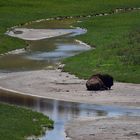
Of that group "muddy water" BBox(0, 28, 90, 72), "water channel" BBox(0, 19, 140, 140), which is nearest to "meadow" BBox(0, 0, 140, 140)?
"water channel" BBox(0, 19, 140, 140)

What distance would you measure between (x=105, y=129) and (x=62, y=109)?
5.40 m

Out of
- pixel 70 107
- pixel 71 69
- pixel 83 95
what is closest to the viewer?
pixel 70 107

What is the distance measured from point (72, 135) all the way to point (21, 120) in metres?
3.06

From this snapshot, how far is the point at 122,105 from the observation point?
32312 mm

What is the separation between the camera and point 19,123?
1082 inches

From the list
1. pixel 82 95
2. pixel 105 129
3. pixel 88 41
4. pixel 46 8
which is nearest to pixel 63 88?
pixel 82 95

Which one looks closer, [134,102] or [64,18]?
[134,102]

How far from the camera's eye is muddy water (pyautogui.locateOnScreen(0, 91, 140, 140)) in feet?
97.1

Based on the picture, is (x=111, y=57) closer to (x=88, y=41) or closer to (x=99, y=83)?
(x=99, y=83)

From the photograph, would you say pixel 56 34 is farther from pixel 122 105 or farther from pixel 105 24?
pixel 122 105

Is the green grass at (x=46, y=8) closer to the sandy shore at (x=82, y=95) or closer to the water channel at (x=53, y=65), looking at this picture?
the water channel at (x=53, y=65)

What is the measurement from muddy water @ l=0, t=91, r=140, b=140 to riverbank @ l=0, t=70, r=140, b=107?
940 millimetres

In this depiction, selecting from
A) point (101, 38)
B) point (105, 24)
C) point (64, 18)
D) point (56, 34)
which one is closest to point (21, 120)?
point (101, 38)

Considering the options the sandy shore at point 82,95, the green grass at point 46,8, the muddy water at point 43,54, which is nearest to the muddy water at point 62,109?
the sandy shore at point 82,95
